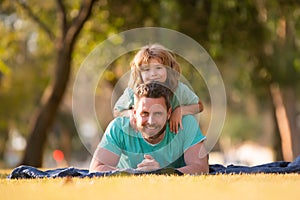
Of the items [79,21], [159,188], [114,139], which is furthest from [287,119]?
[159,188]

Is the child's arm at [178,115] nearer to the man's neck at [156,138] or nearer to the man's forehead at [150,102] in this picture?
the man's neck at [156,138]

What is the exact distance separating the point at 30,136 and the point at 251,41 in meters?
5.30

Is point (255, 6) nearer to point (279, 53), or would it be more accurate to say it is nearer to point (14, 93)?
point (279, 53)

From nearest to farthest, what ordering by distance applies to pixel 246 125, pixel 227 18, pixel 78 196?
pixel 78 196, pixel 227 18, pixel 246 125

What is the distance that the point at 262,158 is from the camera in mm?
59031

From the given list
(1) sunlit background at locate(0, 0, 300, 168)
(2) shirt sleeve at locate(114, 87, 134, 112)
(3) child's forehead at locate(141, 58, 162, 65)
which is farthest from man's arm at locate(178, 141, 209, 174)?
(1) sunlit background at locate(0, 0, 300, 168)

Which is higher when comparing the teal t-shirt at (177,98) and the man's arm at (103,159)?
the teal t-shirt at (177,98)

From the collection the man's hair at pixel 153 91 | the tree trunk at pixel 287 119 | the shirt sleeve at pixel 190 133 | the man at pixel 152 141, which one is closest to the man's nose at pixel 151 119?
the man at pixel 152 141

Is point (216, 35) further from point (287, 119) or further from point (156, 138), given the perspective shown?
point (156, 138)

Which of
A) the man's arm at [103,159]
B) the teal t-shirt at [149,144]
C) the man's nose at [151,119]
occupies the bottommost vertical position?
the man's arm at [103,159]

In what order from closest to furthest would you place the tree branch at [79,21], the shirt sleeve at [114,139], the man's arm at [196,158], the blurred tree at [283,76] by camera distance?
the man's arm at [196,158] → the shirt sleeve at [114,139] → the tree branch at [79,21] → the blurred tree at [283,76]

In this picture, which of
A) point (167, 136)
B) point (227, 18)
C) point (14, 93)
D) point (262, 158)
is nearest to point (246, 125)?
point (262, 158)

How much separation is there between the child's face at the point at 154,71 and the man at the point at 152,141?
0.24 ft

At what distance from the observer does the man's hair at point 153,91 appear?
6109 mm
